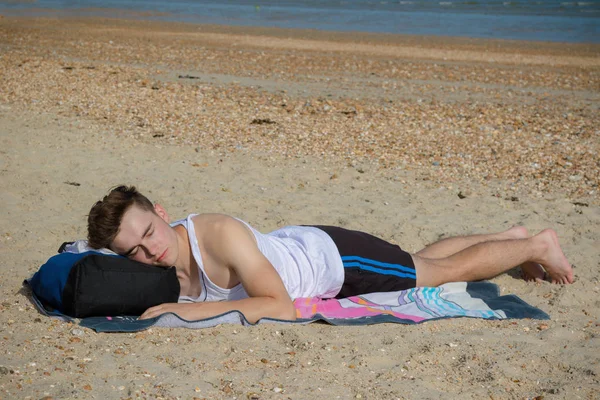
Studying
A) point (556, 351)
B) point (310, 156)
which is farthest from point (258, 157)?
point (556, 351)

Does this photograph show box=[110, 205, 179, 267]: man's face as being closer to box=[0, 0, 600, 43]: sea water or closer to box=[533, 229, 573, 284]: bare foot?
box=[533, 229, 573, 284]: bare foot

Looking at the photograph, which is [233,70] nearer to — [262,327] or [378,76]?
[378,76]

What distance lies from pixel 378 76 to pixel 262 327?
970 centimetres

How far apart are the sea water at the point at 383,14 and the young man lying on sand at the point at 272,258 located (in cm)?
1858

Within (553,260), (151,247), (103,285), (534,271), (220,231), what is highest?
(220,231)

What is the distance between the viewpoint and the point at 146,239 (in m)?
3.91

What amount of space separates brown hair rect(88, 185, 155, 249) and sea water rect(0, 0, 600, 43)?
65.4 ft

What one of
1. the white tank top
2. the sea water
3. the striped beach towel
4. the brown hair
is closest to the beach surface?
the striped beach towel

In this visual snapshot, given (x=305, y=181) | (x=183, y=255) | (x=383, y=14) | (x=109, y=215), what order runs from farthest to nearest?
1. (x=383, y=14)
2. (x=305, y=181)
3. (x=183, y=255)
4. (x=109, y=215)

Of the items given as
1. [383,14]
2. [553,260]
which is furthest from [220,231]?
[383,14]

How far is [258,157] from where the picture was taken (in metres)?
7.43

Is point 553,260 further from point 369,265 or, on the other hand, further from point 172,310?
point 172,310

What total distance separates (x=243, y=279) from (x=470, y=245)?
1902 millimetres

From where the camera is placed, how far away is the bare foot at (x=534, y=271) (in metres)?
5.06
